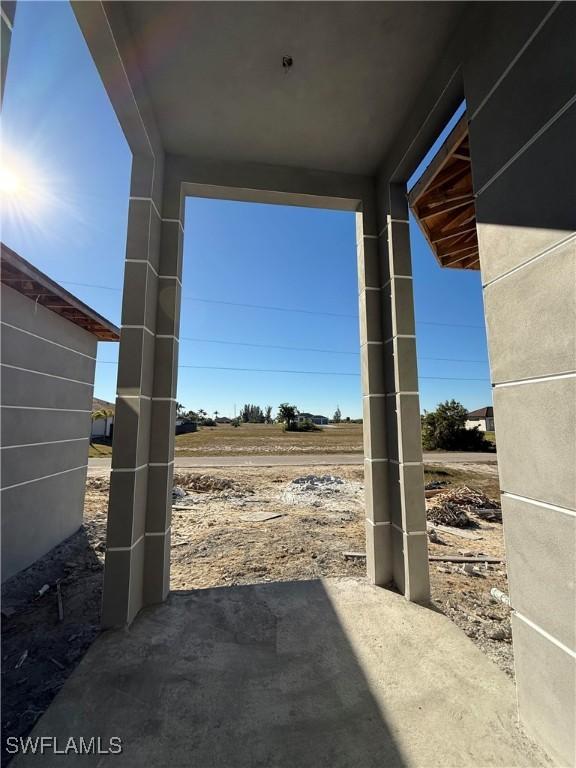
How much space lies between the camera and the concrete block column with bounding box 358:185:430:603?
2.79m

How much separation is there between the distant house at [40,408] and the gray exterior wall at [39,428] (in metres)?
0.01

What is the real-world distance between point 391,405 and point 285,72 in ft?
8.86

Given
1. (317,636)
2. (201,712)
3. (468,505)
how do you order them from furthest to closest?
(468,505), (317,636), (201,712)

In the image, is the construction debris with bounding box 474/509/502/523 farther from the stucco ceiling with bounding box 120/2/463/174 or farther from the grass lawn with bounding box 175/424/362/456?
the grass lawn with bounding box 175/424/362/456

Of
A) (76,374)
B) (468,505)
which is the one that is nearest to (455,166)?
(76,374)

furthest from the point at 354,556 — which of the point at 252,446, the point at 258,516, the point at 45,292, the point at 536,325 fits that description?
the point at 252,446

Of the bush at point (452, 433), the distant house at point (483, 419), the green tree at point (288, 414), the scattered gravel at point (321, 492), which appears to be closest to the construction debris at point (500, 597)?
the scattered gravel at point (321, 492)

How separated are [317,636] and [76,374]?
474 cm

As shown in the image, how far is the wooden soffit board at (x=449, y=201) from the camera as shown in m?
2.46

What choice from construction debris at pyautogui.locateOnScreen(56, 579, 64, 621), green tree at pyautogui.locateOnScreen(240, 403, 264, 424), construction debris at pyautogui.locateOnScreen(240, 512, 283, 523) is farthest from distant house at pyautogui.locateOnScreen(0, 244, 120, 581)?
green tree at pyautogui.locateOnScreen(240, 403, 264, 424)

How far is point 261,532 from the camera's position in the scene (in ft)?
15.8

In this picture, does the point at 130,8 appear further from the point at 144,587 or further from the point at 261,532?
the point at 261,532

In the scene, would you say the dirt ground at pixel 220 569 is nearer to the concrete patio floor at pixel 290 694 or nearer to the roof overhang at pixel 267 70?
the concrete patio floor at pixel 290 694

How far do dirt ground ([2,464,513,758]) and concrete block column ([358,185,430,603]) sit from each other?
0.43 meters
